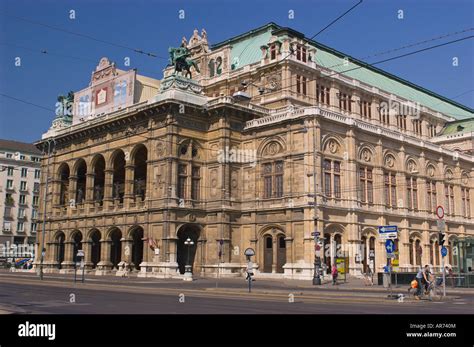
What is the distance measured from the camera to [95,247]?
2564 inches

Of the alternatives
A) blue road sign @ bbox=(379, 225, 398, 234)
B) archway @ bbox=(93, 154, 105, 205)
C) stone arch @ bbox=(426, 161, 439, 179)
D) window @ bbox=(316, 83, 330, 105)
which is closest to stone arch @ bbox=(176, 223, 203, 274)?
archway @ bbox=(93, 154, 105, 205)

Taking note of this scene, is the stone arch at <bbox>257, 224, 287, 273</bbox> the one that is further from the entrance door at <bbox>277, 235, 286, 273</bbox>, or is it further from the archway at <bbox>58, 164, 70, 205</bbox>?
the archway at <bbox>58, 164, 70, 205</bbox>

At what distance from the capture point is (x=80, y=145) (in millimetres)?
66562

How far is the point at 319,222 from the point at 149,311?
33.3m

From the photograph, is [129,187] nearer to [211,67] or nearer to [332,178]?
[332,178]

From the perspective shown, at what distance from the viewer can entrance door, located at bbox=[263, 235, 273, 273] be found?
53.7 metres

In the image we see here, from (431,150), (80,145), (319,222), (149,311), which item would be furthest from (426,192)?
(149,311)

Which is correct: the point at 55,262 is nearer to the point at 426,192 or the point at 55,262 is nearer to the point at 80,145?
the point at 80,145

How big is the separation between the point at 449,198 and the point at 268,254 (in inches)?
1192

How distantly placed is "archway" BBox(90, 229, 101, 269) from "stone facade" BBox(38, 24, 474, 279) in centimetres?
15

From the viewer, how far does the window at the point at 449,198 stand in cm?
6913

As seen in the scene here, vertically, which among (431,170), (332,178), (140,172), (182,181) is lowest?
(182,181)

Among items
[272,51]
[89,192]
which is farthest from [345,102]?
[89,192]
